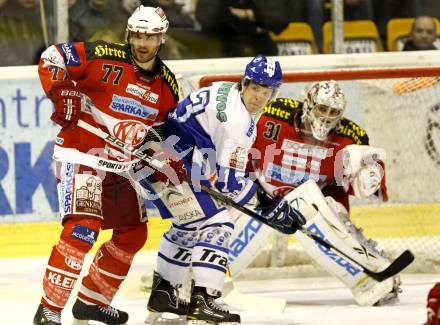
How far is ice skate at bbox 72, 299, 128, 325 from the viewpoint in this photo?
480 centimetres

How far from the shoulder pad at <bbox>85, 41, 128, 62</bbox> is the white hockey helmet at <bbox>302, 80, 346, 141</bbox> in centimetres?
105

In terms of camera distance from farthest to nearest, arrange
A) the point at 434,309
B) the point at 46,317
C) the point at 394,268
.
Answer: the point at 394,268, the point at 46,317, the point at 434,309

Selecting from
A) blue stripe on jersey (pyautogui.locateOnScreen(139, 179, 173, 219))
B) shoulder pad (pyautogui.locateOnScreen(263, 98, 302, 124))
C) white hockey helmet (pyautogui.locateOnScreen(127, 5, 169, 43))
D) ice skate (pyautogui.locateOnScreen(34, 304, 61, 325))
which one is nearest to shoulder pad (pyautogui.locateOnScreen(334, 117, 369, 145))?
shoulder pad (pyautogui.locateOnScreen(263, 98, 302, 124))

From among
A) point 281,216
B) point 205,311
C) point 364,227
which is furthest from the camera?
point 364,227

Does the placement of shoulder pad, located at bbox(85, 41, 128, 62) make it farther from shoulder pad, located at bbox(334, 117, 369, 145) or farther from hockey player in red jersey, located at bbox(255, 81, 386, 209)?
shoulder pad, located at bbox(334, 117, 369, 145)

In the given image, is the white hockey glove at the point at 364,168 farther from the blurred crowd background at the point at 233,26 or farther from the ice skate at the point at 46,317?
the ice skate at the point at 46,317

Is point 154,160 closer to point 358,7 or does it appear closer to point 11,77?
point 11,77

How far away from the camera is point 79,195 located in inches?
177

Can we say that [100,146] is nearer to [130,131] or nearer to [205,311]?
[130,131]

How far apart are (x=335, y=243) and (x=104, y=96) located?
4.32 ft

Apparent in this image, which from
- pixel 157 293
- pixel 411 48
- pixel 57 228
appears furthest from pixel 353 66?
pixel 157 293

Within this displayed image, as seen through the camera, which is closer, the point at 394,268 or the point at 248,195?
the point at 248,195

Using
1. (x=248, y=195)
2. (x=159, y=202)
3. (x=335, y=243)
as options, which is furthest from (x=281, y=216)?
(x=335, y=243)

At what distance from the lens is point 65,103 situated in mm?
4457
